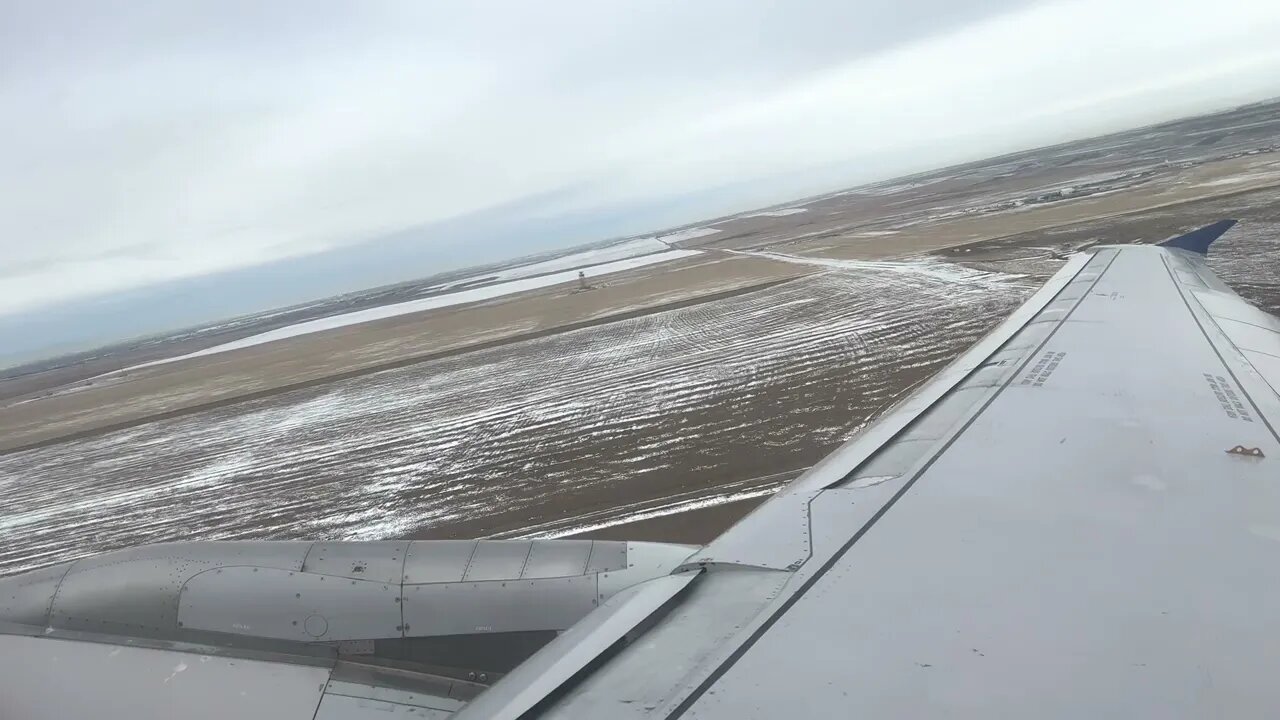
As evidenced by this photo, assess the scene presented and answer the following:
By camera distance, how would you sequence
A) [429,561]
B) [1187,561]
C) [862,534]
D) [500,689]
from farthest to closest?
[429,561]
[862,534]
[1187,561]
[500,689]

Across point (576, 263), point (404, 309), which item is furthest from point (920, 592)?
point (576, 263)

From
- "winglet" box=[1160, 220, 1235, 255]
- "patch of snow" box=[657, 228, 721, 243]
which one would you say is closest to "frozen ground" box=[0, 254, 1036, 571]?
"winglet" box=[1160, 220, 1235, 255]

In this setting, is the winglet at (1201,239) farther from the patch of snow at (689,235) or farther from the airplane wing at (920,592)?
the patch of snow at (689,235)

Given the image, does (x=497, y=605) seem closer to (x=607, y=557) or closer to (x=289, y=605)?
(x=607, y=557)

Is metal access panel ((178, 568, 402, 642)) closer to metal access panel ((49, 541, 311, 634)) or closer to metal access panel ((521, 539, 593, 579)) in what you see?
metal access panel ((49, 541, 311, 634))

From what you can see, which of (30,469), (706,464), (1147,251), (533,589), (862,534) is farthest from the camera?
(30,469)

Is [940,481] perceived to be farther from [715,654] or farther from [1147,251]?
[1147,251]

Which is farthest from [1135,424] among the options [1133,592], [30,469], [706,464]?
[30,469]
